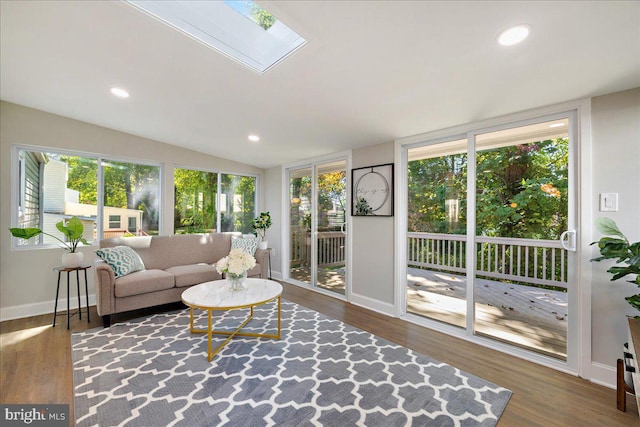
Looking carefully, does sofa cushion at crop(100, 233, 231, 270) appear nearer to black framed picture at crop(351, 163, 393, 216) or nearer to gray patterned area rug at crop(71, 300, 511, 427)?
gray patterned area rug at crop(71, 300, 511, 427)

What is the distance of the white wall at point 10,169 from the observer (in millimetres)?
3094

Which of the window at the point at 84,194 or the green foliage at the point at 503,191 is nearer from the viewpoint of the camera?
the green foliage at the point at 503,191

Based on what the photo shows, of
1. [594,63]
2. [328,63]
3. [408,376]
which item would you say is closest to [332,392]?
[408,376]

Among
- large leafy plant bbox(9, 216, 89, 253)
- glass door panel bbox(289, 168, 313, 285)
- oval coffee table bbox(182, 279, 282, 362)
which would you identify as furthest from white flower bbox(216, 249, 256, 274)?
glass door panel bbox(289, 168, 313, 285)

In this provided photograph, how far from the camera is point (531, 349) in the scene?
2359mm

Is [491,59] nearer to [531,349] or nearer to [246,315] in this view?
[531,349]

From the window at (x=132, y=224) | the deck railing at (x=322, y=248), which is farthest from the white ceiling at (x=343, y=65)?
the deck railing at (x=322, y=248)

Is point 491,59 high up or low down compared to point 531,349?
up

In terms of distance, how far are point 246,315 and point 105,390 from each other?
4.91 ft

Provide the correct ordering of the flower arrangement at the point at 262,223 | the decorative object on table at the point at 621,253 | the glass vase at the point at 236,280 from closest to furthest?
1. the decorative object on table at the point at 621,253
2. the glass vase at the point at 236,280
3. the flower arrangement at the point at 262,223

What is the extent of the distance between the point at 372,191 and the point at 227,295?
2.14 meters

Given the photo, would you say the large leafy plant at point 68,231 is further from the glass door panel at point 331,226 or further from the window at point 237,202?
the glass door panel at point 331,226

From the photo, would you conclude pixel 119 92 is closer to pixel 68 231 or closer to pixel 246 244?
pixel 68 231

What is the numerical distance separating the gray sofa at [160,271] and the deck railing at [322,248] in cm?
74
